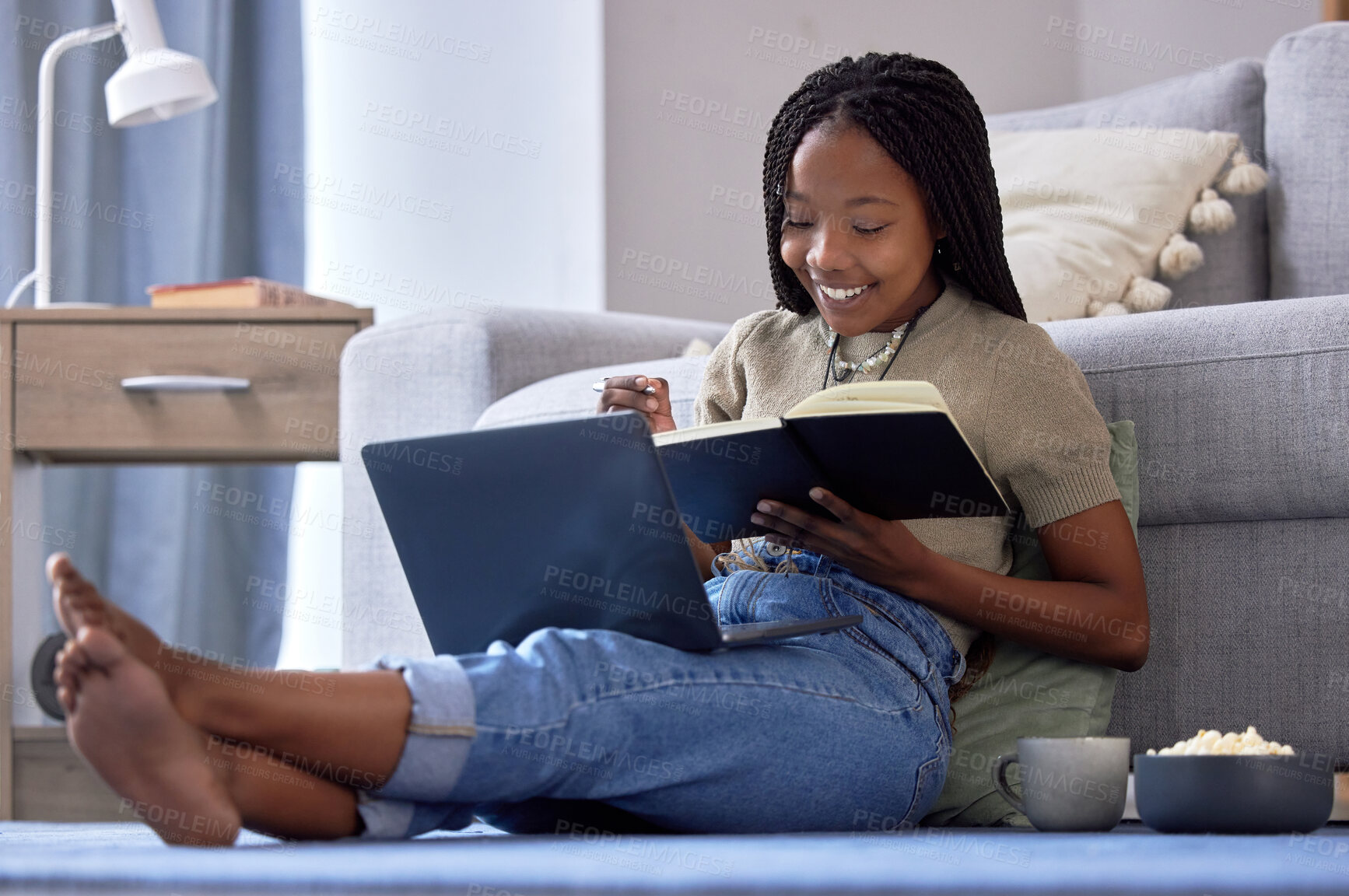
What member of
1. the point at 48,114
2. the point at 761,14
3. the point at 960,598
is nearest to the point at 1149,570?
the point at 960,598

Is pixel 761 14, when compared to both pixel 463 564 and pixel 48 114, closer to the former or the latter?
pixel 48 114

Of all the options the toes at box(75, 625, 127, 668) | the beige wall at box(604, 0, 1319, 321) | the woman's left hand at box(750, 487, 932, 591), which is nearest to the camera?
the toes at box(75, 625, 127, 668)

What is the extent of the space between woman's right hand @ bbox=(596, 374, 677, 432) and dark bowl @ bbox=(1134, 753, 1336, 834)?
46cm

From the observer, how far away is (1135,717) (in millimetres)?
1110

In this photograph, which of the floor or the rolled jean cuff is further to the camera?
the rolled jean cuff

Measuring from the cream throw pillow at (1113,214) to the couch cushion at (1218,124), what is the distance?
0.05 metres

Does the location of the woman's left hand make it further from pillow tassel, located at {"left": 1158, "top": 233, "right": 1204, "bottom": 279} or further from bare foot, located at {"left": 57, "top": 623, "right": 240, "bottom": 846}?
pillow tassel, located at {"left": 1158, "top": 233, "right": 1204, "bottom": 279}

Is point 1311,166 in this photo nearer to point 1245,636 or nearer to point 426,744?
point 1245,636

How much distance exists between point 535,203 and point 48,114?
0.83m

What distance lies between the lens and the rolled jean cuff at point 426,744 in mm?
735

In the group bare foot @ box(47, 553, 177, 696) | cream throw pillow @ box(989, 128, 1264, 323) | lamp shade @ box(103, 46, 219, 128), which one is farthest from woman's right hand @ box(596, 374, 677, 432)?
lamp shade @ box(103, 46, 219, 128)

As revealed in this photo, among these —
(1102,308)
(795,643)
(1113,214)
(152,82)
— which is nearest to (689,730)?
(795,643)

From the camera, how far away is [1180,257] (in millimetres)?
1711

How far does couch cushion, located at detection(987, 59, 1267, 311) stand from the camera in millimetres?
→ 1769
